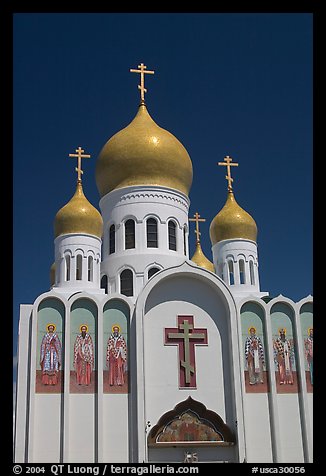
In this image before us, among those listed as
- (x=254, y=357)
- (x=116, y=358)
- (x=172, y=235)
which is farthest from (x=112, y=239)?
(x=254, y=357)

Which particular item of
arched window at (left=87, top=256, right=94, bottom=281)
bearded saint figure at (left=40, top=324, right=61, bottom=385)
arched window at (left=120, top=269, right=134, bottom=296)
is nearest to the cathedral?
bearded saint figure at (left=40, top=324, right=61, bottom=385)

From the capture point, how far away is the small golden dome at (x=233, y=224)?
24109 millimetres

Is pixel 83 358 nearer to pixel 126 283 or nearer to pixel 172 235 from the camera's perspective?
pixel 126 283

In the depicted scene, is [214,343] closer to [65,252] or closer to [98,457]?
[98,457]

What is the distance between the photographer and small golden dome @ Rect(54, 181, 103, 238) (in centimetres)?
2169

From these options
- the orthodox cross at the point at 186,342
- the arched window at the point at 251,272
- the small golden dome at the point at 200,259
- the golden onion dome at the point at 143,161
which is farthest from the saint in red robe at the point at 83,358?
the small golden dome at the point at 200,259

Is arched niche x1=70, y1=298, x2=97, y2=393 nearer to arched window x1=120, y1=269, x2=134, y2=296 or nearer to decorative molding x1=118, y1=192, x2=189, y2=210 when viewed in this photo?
arched window x1=120, y1=269, x2=134, y2=296

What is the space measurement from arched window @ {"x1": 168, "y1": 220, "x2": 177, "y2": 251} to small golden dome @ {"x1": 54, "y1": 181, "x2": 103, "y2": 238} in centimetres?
274

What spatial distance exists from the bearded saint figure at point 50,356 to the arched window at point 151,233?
19.5ft

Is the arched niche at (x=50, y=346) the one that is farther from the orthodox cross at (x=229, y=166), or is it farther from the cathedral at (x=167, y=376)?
the orthodox cross at (x=229, y=166)

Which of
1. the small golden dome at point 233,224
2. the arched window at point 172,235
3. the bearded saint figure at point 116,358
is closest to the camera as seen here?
the bearded saint figure at point 116,358

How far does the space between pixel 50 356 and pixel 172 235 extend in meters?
7.55
